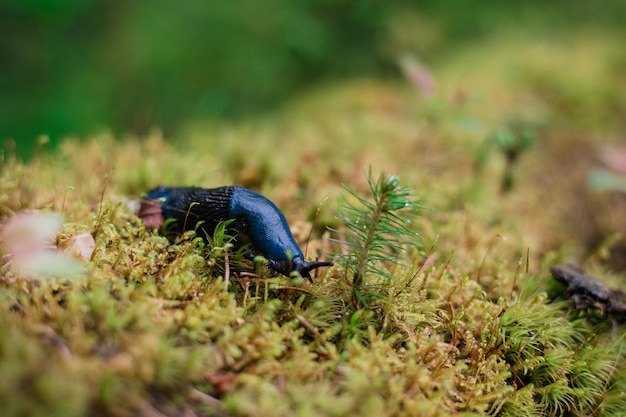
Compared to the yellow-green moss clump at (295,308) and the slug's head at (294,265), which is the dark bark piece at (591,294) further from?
the slug's head at (294,265)

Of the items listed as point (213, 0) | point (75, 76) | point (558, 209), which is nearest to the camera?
point (558, 209)

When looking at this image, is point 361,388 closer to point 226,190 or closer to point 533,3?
point 226,190

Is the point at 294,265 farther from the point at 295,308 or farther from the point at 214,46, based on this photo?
the point at 214,46

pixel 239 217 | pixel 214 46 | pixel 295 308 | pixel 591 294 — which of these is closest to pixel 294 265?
pixel 295 308

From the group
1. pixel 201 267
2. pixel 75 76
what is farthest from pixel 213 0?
pixel 201 267

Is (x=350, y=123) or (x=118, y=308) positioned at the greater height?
(x=350, y=123)

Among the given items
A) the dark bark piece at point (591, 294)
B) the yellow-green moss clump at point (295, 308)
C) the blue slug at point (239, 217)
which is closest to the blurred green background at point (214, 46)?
the yellow-green moss clump at point (295, 308)

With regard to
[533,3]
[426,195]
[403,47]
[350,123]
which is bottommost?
[426,195]
